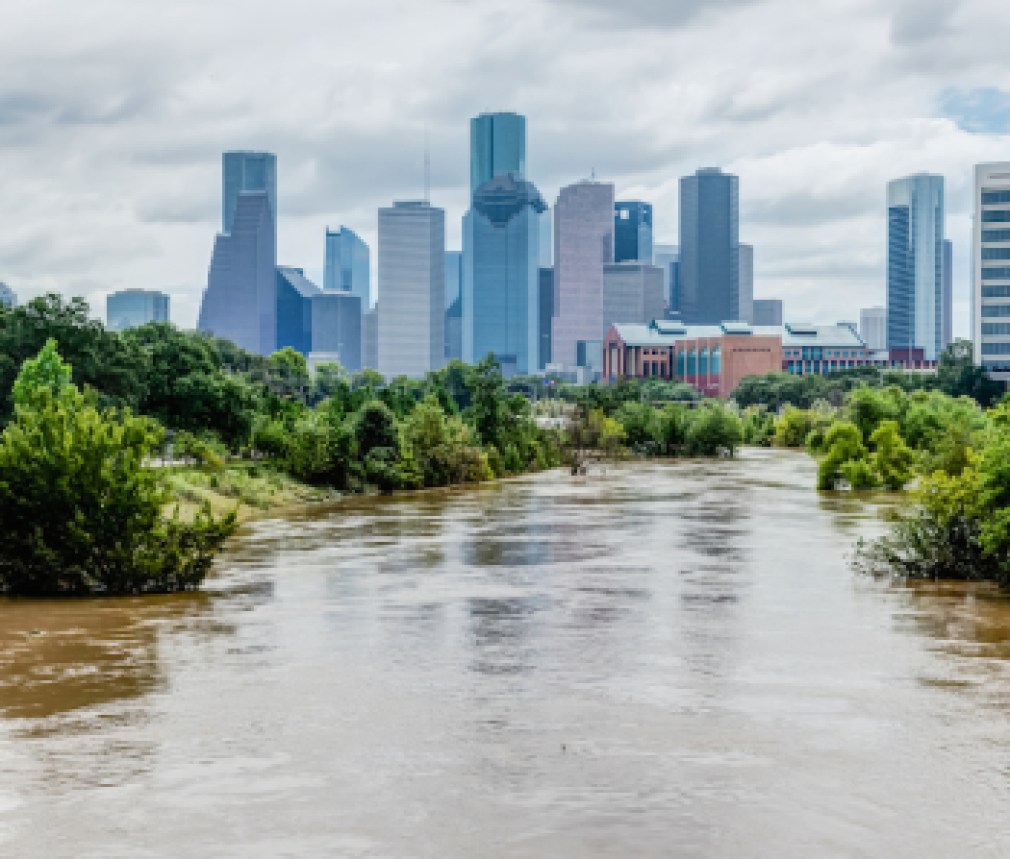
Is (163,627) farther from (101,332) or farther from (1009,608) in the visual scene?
(101,332)

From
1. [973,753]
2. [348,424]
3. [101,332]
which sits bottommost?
[973,753]

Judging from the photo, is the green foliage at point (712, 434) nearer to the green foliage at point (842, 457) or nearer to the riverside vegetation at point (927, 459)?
the riverside vegetation at point (927, 459)

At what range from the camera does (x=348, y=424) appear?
7200cm

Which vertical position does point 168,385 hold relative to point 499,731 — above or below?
above

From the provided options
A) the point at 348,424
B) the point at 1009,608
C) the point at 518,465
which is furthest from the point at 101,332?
the point at 1009,608

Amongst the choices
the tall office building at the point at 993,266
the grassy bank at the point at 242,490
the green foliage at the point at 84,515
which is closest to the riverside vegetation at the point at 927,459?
the tall office building at the point at 993,266

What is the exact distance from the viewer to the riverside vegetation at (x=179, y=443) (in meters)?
32.2

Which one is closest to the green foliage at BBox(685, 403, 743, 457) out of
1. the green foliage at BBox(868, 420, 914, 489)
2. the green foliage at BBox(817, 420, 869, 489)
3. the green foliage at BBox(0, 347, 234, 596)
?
the green foliage at BBox(817, 420, 869, 489)

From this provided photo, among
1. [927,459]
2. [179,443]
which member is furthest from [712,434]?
[927,459]

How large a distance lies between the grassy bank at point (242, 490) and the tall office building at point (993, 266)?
370 ft

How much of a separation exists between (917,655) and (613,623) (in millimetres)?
6845

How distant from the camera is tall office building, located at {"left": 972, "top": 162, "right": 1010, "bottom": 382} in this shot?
158500 millimetres

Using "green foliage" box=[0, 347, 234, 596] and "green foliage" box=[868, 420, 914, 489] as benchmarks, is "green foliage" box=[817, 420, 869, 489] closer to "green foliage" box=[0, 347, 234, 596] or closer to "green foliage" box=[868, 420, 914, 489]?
"green foliage" box=[868, 420, 914, 489]

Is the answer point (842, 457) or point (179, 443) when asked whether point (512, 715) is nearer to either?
point (179, 443)
